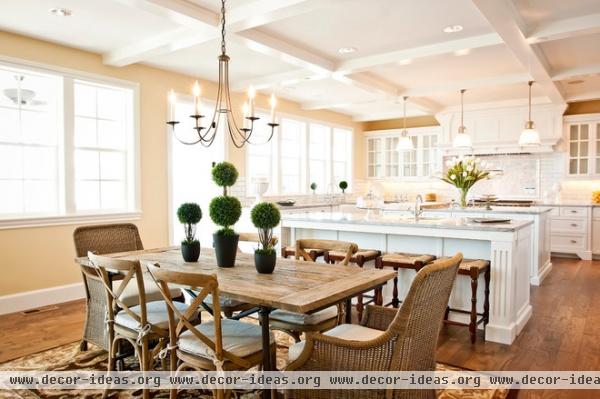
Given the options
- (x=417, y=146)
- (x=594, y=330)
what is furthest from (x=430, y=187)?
(x=594, y=330)

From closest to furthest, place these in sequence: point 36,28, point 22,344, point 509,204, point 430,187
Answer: point 22,344, point 36,28, point 509,204, point 430,187

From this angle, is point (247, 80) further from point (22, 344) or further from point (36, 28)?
point (22, 344)

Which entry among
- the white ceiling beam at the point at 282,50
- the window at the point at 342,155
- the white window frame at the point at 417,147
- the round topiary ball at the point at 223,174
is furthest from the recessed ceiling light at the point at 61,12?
the white window frame at the point at 417,147

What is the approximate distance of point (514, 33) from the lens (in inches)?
150

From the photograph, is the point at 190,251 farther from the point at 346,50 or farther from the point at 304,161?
the point at 304,161

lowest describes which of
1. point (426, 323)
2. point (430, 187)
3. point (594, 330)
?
point (594, 330)

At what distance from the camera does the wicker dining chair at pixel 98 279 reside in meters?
2.90

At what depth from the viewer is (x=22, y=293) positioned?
4.30 metres

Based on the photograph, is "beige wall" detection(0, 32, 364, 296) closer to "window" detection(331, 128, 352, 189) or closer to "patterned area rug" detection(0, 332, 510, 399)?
"patterned area rug" detection(0, 332, 510, 399)

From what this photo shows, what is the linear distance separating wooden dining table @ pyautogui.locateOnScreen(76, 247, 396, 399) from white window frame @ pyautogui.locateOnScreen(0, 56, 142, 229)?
6.73 ft

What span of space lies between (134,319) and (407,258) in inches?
89.9

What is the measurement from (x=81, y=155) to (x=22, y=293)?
5.13 ft

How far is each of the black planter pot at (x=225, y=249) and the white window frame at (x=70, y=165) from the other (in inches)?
112

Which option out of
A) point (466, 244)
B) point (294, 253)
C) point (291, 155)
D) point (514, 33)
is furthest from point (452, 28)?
point (291, 155)
